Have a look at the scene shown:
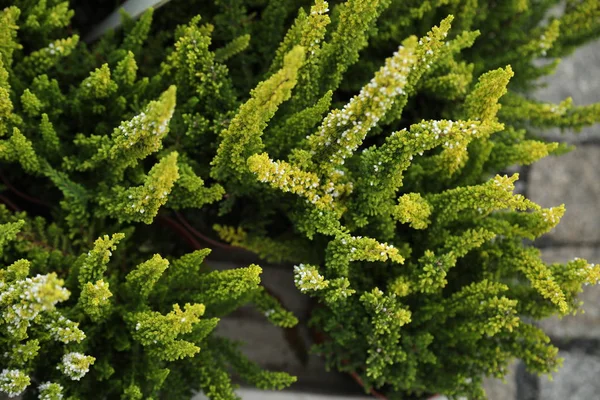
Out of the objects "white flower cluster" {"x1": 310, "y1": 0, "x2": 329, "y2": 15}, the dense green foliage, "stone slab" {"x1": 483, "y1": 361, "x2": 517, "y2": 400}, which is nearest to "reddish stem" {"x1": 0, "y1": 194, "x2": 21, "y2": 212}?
the dense green foliage

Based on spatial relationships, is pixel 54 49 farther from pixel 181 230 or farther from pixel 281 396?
pixel 281 396

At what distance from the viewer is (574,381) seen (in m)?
1.28

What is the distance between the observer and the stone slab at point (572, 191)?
133 centimetres

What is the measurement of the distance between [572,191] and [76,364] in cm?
104

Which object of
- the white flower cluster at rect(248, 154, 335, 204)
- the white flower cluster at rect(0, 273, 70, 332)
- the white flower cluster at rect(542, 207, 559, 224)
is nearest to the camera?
the white flower cluster at rect(0, 273, 70, 332)

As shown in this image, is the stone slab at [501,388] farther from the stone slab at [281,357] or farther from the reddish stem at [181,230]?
the reddish stem at [181,230]

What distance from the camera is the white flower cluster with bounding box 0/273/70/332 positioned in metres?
0.59

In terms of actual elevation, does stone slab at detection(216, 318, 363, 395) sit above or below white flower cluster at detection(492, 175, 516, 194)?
below

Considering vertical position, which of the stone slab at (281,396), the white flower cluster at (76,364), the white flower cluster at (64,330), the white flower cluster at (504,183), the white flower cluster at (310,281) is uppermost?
the white flower cluster at (504,183)

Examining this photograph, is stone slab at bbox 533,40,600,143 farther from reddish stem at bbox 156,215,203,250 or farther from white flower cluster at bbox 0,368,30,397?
white flower cluster at bbox 0,368,30,397

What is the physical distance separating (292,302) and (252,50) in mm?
429

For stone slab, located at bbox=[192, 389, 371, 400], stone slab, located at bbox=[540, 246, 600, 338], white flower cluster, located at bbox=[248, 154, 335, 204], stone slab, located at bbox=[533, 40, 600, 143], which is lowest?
stone slab, located at bbox=[192, 389, 371, 400]

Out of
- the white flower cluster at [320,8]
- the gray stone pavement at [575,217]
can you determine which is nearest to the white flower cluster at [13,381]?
the white flower cluster at [320,8]

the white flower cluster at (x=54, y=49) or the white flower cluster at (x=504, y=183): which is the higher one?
the white flower cluster at (x=54, y=49)
